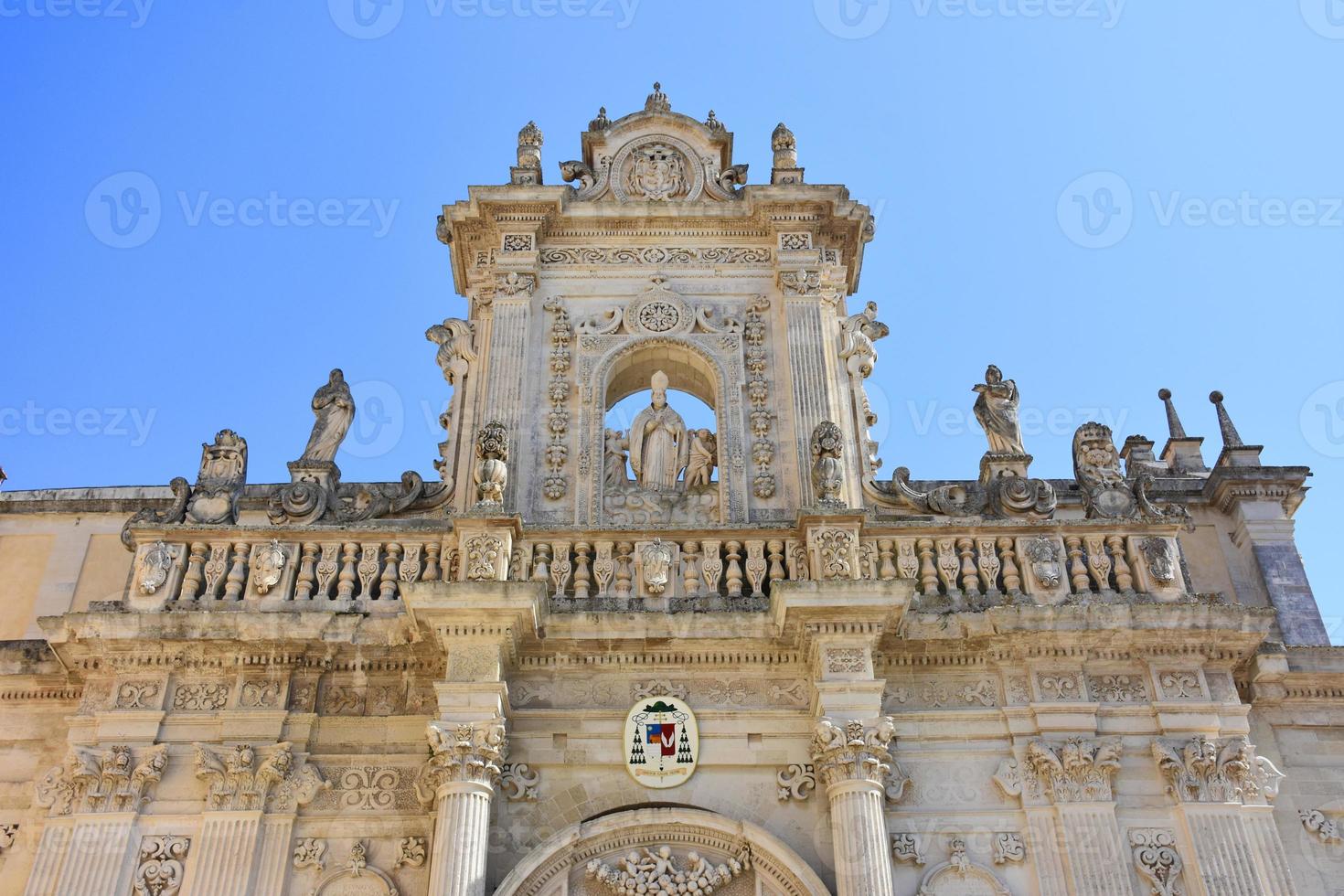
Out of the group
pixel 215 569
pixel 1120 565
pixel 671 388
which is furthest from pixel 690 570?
pixel 215 569

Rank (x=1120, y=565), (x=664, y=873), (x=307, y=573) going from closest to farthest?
(x=664, y=873) < (x=307, y=573) < (x=1120, y=565)

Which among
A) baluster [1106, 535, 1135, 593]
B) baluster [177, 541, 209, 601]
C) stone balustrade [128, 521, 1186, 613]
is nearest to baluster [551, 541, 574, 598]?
stone balustrade [128, 521, 1186, 613]

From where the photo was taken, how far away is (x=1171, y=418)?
1566 cm

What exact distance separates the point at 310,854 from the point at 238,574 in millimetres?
2793

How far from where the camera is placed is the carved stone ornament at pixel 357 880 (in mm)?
10555

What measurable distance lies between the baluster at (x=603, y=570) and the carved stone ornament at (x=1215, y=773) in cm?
517

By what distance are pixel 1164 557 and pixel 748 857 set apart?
5.01 m

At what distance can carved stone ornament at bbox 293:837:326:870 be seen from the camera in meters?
10.6

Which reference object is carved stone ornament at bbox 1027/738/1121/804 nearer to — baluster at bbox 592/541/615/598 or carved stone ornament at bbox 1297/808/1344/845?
carved stone ornament at bbox 1297/808/1344/845

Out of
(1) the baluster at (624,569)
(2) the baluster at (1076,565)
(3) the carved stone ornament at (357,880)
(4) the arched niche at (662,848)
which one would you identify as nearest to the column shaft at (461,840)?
(4) the arched niche at (662,848)

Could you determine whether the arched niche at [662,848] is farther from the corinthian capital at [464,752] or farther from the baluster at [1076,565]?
the baluster at [1076,565]

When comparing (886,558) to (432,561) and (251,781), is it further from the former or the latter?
(251,781)

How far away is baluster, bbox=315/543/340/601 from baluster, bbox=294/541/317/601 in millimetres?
62

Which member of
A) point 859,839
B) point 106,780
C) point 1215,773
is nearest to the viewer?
point 859,839
